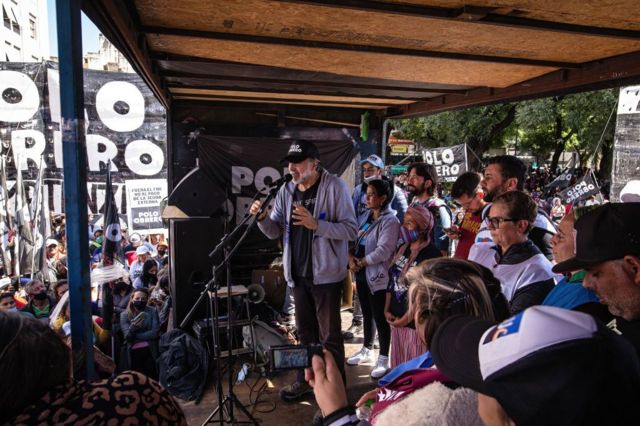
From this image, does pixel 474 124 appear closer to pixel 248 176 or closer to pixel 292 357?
pixel 248 176

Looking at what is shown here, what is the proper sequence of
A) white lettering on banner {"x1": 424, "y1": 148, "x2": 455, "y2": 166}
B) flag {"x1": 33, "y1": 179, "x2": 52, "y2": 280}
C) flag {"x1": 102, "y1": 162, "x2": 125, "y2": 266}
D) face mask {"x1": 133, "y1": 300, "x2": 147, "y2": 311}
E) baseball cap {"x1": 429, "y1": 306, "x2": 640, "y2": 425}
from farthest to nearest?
1. white lettering on banner {"x1": 424, "y1": 148, "x2": 455, "y2": 166}
2. flag {"x1": 33, "y1": 179, "x2": 52, "y2": 280}
3. face mask {"x1": 133, "y1": 300, "x2": 147, "y2": 311}
4. flag {"x1": 102, "y1": 162, "x2": 125, "y2": 266}
5. baseball cap {"x1": 429, "y1": 306, "x2": 640, "y2": 425}

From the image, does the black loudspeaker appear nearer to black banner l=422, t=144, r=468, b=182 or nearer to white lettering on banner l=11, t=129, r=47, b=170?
black banner l=422, t=144, r=468, b=182

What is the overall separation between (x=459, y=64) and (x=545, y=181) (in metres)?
20.2

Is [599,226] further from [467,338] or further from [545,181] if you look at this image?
[545,181]

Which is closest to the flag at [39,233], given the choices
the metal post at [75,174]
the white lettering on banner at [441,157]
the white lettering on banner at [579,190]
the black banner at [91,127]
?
the black banner at [91,127]

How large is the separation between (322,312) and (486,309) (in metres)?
1.97

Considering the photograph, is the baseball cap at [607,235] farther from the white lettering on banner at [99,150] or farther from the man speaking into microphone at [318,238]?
Result: the white lettering on banner at [99,150]

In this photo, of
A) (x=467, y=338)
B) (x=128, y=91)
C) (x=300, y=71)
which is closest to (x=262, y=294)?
(x=300, y=71)

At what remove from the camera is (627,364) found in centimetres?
66

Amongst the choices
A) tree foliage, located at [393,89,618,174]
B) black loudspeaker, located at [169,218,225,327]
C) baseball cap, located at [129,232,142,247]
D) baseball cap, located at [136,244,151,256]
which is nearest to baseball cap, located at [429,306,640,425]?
black loudspeaker, located at [169,218,225,327]

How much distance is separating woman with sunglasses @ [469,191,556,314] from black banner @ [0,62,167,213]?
974cm

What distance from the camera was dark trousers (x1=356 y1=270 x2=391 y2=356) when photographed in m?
3.71

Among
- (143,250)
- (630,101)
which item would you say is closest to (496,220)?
(630,101)

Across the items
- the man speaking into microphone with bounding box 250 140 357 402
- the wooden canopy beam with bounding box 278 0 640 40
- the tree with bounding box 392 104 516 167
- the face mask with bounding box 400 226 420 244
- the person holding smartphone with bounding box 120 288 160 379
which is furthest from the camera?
the tree with bounding box 392 104 516 167
